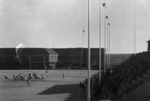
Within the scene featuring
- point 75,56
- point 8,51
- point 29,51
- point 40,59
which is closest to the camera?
point 40,59

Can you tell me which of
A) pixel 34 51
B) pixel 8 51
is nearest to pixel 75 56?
pixel 34 51

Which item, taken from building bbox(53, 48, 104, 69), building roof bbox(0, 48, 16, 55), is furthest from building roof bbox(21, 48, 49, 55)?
building bbox(53, 48, 104, 69)

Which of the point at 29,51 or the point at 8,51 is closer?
the point at 29,51

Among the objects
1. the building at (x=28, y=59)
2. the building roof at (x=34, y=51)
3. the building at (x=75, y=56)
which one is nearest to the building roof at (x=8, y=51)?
the building at (x=28, y=59)

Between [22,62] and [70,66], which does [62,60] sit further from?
[22,62]

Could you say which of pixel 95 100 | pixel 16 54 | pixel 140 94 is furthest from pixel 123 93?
pixel 16 54

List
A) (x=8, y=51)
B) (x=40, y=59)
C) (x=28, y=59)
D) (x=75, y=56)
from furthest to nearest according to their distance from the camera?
(x=75, y=56), (x=8, y=51), (x=28, y=59), (x=40, y=59)

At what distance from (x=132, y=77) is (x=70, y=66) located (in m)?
63.3

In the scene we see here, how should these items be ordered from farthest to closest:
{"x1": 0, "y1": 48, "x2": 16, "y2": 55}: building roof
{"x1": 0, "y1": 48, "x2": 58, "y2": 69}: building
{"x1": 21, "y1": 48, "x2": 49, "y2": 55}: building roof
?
{"x1": 21, "y1": 48, "x2": 49, "y2": 55}: building roof, {"x1": 0, "y1": 48, "x2": 16, "y2": 55}: building roof, {"x1": 0, "y1": 48, "x2": 58, "y2": 69}: building

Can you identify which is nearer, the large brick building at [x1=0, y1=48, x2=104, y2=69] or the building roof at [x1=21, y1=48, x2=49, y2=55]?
the large brick building at [x1=0, y1=48, x2=104, y2=69]

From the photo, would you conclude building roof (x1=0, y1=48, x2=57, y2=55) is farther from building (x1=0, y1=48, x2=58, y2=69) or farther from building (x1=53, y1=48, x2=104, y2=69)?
building (x1=53, y1=48, x2=104, y2=69)

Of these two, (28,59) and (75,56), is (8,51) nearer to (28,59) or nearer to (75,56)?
(28,59)

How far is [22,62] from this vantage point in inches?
3184

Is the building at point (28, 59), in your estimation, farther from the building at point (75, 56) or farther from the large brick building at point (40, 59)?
the building at point (75, 56)
